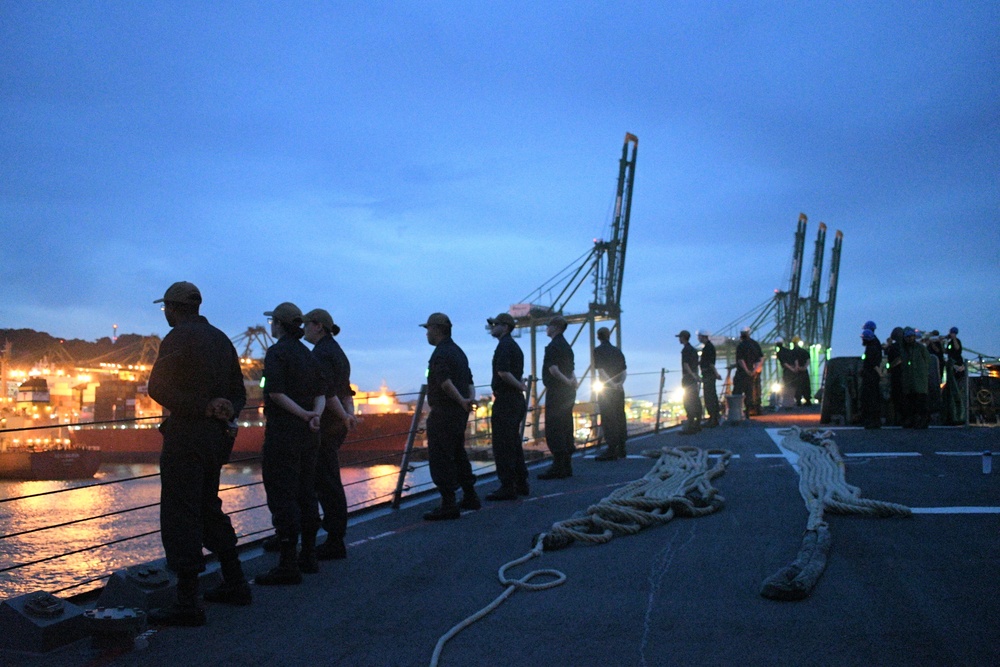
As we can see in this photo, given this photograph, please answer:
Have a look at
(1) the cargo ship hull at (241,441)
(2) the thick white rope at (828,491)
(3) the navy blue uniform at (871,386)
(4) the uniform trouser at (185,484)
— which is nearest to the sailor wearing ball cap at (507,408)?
(2) the thick white rope at (828,491)

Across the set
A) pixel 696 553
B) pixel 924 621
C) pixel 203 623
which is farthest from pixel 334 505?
pixel 924 621

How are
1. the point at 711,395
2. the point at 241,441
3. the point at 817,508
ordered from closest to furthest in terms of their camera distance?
the point at 817,508
the point at 711,395
the point at 241,441

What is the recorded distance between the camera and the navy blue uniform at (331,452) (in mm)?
4145

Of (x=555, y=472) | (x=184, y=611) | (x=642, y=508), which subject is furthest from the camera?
(x=555, y=472)

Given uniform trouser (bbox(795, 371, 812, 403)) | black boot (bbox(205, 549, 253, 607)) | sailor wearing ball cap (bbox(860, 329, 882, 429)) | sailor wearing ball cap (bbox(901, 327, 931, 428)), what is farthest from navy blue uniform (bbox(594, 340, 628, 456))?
uniform trouser (bbox(795, 371, 812, 403))

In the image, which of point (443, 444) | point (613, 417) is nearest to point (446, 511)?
point (443, 444)

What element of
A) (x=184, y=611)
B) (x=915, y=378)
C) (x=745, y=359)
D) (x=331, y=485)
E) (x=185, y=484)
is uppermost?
(x=745, y=359)

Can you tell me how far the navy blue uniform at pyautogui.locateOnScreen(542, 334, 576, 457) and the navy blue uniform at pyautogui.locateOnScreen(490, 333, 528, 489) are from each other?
90cm

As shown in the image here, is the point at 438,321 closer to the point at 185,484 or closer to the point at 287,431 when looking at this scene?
the point at 287,431

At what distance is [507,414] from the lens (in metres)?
6.06

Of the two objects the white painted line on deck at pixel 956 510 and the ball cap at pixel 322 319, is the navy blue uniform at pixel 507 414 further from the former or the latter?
the white painted line on deck at pixel 956 510

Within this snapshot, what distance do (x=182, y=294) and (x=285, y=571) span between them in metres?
1.39

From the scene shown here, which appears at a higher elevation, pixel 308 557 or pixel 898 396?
pixel 898 396

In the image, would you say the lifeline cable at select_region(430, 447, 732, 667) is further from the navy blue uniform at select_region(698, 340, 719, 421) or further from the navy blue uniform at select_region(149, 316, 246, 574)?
the navy blue uniform at select_region(698, 340, 719, 421)
